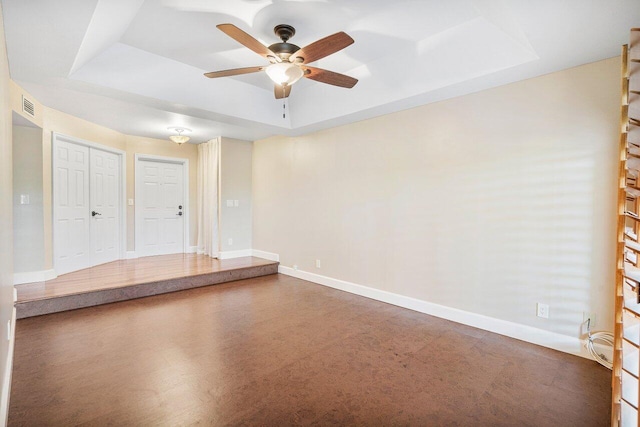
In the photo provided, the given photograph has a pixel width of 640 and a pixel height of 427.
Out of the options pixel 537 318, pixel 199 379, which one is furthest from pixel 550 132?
pixel 199 379

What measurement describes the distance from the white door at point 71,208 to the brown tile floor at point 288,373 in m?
1.52

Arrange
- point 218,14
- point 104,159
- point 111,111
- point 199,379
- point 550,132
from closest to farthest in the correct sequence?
point 199,379 < point 218,14 < point 550,132 < point 111,111 < point 104,159

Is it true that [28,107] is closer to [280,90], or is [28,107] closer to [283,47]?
[280,90]

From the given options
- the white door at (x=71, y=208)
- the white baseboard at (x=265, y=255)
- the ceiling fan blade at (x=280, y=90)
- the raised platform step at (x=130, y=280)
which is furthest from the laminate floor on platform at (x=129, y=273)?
the ceiling fan blade at (x=280, y=90)

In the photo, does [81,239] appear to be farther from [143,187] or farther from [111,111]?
[111,111]

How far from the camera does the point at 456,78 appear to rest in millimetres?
2789

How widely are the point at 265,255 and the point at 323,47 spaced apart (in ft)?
14.2

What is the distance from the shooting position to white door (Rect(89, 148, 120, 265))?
5023mm

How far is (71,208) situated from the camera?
4559 millimetres

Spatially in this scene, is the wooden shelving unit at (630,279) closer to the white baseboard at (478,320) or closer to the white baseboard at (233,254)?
the white baseboard at (478,320)

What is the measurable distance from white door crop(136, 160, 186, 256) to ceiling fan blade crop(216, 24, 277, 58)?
4864 millimetres

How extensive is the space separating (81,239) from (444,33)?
5.78 metres

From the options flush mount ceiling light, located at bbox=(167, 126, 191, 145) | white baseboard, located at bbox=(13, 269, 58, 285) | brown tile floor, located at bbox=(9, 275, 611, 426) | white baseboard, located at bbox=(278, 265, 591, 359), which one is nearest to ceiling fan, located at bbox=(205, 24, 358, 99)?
brown tile floor, located at bbox=(9, 275, 611, 426)

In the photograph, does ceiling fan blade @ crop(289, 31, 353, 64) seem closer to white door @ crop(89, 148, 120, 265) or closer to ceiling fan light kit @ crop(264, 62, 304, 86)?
ceiling fan light kit @ crop(264, 62, 304, 86)
